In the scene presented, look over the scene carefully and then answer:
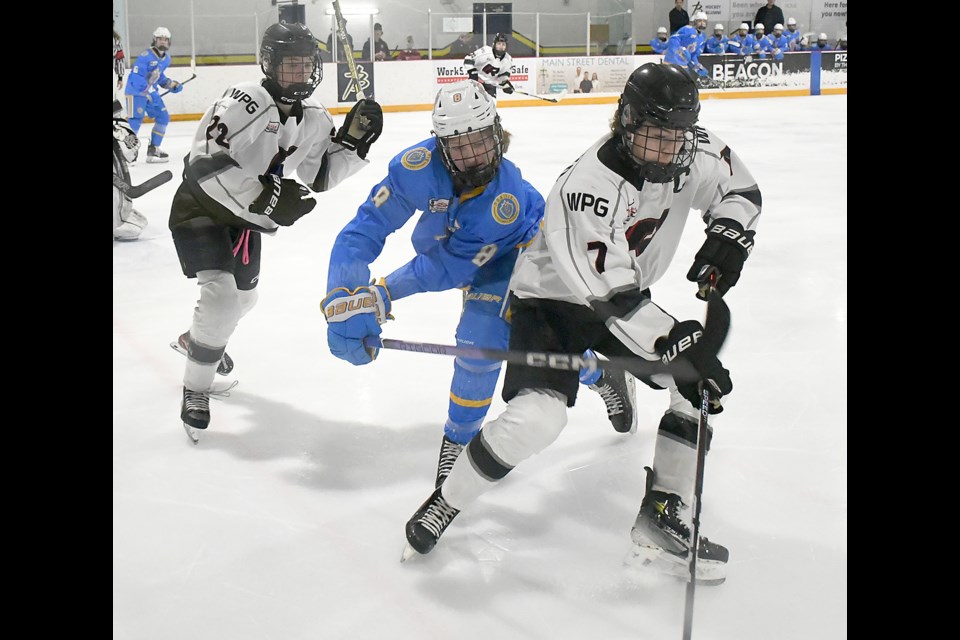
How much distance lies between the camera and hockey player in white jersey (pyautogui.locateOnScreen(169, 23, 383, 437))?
2.49 meters

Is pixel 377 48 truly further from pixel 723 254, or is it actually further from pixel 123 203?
pixel 723 254

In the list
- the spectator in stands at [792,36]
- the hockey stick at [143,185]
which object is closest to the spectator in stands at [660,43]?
the spectator in stands at [792,36]

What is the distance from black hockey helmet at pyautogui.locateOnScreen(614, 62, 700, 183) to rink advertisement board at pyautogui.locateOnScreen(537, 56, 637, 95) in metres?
11.6

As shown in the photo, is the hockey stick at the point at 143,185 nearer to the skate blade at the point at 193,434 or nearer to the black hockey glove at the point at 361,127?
the black hockey glove at the point at 361,127

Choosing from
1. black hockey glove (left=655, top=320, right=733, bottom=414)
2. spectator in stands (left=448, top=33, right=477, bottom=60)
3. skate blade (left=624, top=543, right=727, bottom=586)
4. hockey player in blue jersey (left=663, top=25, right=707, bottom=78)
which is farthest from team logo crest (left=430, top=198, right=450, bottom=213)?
spectator in stands (left=448, top=33, right=477, bottom=60)

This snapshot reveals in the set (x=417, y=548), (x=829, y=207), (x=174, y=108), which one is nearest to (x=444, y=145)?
(x=417, y=548)

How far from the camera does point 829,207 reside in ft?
18.1

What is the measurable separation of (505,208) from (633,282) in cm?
58

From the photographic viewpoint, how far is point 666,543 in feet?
6.24

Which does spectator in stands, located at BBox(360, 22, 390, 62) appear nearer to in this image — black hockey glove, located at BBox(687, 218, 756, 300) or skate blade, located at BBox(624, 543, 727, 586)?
black hockey glove, located at BBox(687, 218, 756, 300)

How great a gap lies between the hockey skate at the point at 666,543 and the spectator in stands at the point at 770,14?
15.1 m
